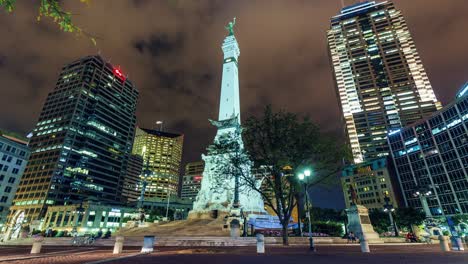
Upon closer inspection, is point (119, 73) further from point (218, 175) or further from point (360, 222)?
point (360, 222)

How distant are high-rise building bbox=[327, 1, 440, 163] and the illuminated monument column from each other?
94.8 m

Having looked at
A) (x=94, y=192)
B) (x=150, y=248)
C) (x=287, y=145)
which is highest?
(x=94, y=192)

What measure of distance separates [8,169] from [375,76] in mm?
170573

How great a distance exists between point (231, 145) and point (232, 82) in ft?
103

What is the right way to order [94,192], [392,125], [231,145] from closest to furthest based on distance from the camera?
[231,145], [94,192], [392,125]

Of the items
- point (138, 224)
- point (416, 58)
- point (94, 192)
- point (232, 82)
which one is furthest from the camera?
point (416, 58)

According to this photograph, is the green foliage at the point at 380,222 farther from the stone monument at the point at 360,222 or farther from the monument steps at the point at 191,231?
the monument steps at the point at 191,231

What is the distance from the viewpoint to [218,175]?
33062 mm

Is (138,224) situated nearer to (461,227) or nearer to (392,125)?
(461,227)

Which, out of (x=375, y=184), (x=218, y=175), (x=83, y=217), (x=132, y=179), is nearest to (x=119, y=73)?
(x=132, y=179)

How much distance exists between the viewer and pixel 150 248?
15.1 meters

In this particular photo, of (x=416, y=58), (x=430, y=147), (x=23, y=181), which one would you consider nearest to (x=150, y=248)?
(x=430, y=147)

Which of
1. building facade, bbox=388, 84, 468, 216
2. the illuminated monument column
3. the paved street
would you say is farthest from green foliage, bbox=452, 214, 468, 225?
the paved street

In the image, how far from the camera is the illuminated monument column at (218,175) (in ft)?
136
